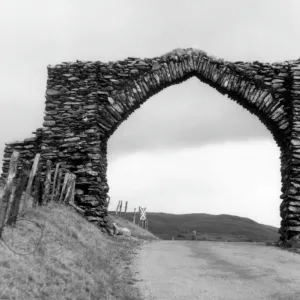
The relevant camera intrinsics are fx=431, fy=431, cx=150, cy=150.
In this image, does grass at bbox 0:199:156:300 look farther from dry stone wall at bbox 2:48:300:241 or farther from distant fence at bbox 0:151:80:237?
dry stone wall at bbox 2:48:300:241

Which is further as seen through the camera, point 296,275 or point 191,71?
point 191,71

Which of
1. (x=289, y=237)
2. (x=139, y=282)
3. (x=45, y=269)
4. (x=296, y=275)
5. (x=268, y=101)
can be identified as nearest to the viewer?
(x=45, y=269)

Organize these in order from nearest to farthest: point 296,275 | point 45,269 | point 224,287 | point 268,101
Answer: point 45,269 < point 224,287 < point 296,275 < point 268,101

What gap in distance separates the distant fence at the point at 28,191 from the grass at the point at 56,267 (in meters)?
0.25

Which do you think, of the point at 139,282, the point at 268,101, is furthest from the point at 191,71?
the point at 139,282

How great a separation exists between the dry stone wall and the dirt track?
4363 mm

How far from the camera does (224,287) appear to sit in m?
5.73

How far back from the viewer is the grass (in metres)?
4.20

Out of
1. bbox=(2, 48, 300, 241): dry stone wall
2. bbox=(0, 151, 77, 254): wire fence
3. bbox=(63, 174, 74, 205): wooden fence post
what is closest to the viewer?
bbox=(0, 151, 77, 254): wire fence

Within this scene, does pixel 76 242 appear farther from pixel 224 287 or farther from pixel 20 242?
pixel 224 287

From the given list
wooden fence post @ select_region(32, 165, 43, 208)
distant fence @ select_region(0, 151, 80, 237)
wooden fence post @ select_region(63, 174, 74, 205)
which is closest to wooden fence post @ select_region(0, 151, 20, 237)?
distant fence @ select_region(0, 151, 80, 237)

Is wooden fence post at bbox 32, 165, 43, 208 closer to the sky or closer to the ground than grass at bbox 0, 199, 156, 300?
closer to the sky

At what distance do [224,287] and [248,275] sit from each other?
3.20 ft

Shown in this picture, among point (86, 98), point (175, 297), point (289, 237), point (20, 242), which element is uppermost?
point (86, 98)
